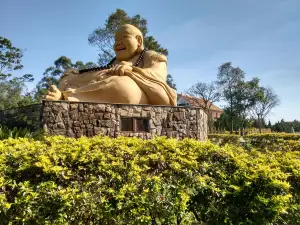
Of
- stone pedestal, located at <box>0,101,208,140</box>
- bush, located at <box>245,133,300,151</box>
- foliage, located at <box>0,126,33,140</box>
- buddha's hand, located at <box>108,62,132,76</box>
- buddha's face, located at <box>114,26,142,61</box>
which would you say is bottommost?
bush, located at <box>245,133,300,151</box>

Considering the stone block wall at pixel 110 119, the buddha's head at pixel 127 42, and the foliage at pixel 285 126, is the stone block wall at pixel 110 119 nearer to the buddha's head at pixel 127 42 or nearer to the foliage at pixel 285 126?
the buddha's head at pixel 127 42

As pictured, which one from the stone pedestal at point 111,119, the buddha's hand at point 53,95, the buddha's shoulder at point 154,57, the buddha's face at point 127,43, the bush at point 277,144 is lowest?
the bush at point 277,144

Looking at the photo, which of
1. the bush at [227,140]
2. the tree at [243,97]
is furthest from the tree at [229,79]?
the bush at [227,140]

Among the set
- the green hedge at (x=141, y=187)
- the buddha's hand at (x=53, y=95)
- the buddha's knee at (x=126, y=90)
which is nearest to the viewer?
the green hedge at (x=141, y=187)

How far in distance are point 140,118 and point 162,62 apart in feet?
6.82

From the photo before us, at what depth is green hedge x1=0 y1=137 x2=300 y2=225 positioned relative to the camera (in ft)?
6.26

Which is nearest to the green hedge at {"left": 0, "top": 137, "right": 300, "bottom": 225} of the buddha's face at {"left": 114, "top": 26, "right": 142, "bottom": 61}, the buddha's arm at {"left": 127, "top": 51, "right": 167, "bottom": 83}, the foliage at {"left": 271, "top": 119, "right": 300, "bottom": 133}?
the buddha's arm at {"left": 127, "top": 51, "right": 167, "bottom": 83}

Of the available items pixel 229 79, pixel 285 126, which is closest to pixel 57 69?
pixel 229 79

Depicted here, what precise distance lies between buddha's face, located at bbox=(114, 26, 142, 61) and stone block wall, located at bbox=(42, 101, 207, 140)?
231cm

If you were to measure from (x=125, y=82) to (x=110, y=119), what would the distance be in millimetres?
1004

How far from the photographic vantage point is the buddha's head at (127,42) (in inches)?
317

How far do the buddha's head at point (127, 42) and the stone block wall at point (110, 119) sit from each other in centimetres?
231

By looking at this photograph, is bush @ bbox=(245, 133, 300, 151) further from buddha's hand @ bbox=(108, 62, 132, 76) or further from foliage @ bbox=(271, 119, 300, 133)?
foliage @ bbox=(271, 119, 300, 133)

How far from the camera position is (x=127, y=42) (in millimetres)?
8055
